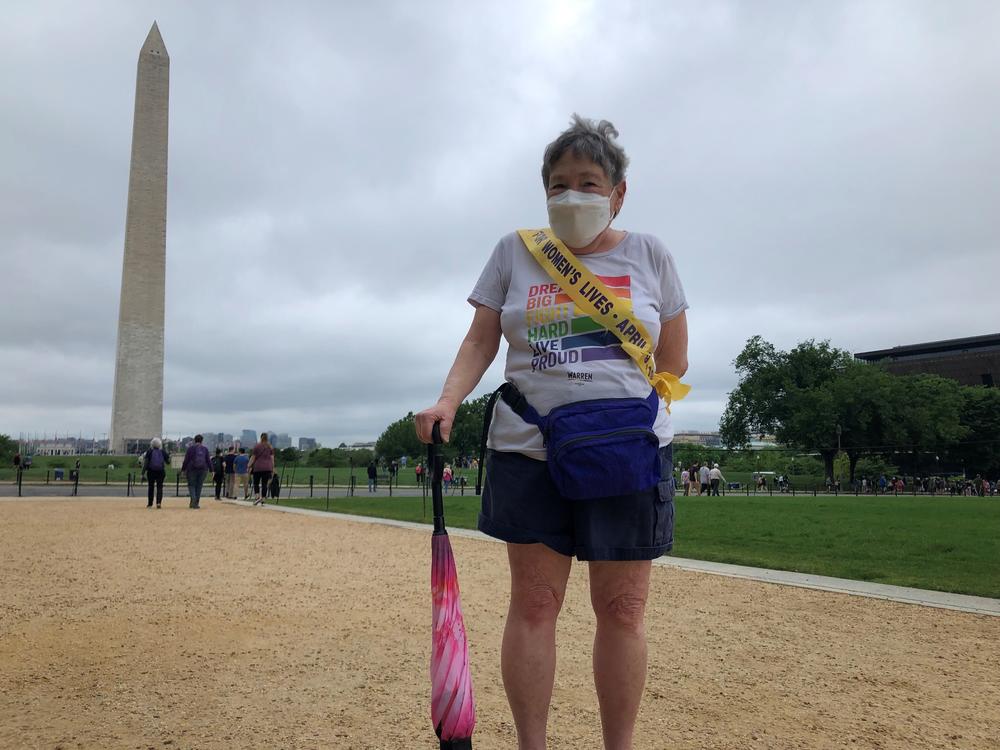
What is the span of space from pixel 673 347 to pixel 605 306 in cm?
36

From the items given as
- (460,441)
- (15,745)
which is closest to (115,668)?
(15,745)

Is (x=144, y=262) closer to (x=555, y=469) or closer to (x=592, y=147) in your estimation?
(x=592, y=147)

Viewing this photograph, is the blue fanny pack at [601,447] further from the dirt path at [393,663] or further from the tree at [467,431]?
the tree at [467,431]

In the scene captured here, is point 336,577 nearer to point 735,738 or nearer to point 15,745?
point 15,745

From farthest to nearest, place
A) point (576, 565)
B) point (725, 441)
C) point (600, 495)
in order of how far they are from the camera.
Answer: point (725, 441)
point (576, 565)
point (600, 495)

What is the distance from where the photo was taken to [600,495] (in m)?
2.00

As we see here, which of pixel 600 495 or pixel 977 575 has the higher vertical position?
pixel 600 495

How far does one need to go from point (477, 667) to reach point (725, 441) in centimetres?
6156

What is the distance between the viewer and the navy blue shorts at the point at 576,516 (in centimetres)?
206

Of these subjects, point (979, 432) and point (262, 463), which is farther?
point (979, 432)

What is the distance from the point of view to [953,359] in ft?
289

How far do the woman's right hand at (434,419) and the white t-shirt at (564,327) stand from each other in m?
0.15

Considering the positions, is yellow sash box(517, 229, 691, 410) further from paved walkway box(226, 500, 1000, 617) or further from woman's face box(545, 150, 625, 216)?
paved walkway box(226, 500, 1000, 617)

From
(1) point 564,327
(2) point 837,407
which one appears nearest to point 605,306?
(1) point 564,327
